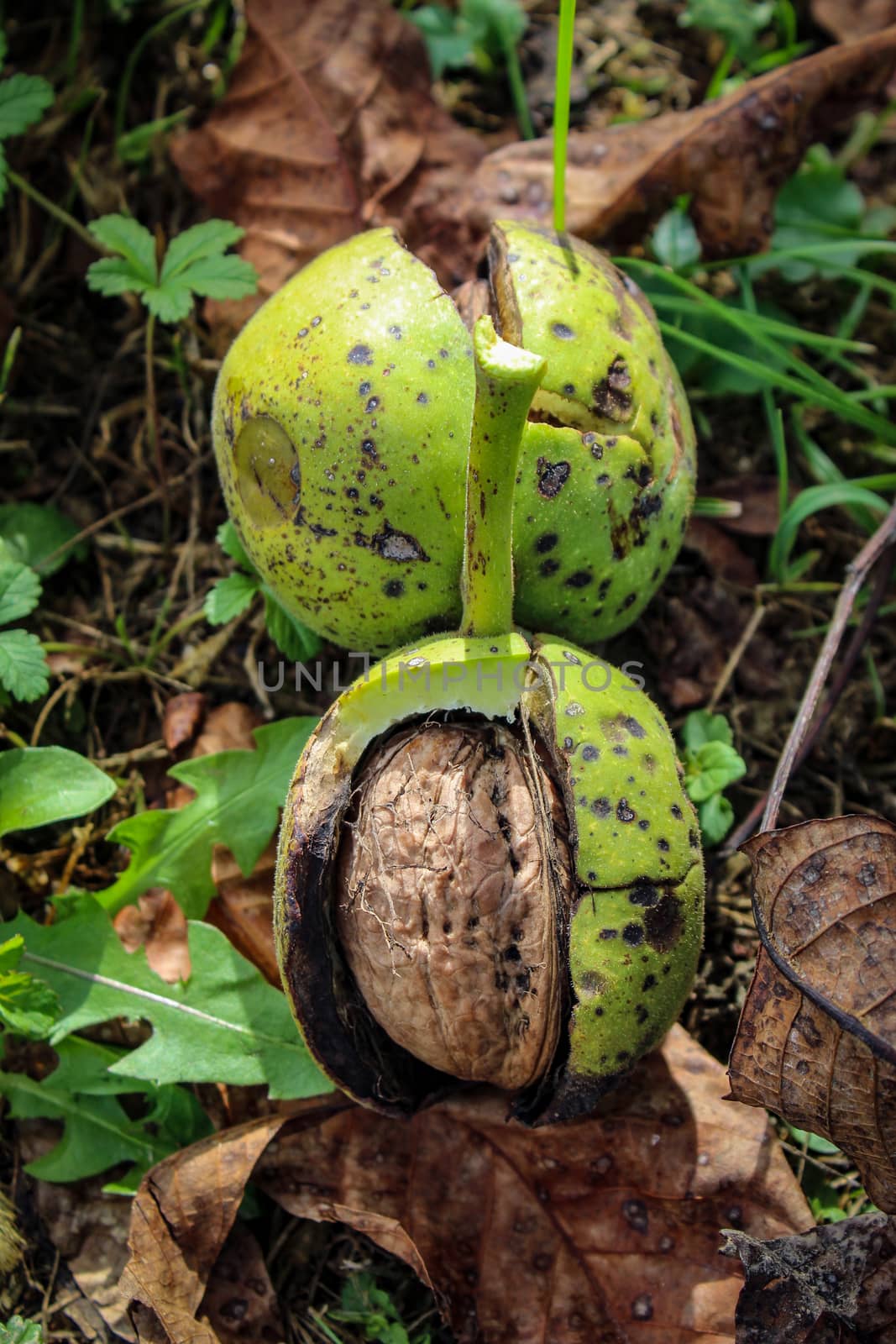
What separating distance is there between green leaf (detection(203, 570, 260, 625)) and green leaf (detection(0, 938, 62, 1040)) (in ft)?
2.79

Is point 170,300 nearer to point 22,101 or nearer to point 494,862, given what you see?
point 22,101

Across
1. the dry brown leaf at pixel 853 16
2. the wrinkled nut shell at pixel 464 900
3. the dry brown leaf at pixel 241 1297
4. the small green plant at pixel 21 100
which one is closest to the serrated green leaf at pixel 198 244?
the small green plant at pixel 21 100

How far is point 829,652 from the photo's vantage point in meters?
2.71

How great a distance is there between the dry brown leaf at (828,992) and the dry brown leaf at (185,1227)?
110 cm

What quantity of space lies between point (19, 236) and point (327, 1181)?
8.78 feet

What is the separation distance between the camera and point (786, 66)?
10.1ft

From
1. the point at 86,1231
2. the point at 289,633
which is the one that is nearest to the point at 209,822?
the point at 289,633

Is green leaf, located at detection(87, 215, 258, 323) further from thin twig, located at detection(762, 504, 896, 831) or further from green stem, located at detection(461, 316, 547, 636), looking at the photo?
thin twig, located at detection(762, 504, 896, 831)

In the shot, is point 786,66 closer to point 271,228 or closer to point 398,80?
point 398,80

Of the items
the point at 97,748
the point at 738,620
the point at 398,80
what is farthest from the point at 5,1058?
the point at 398,80

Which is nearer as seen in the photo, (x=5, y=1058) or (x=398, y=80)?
(x=5, y=1058)

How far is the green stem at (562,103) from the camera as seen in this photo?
2.48m

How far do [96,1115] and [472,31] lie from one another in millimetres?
3138

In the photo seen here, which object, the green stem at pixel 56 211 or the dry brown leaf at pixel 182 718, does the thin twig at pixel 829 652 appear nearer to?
the dry brown leaf at pixel 182 718
